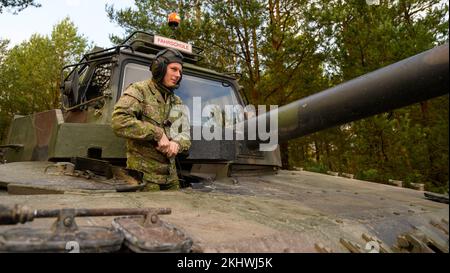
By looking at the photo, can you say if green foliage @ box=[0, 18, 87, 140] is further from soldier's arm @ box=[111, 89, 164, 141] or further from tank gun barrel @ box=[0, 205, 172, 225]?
tank gun barrel @ box=[0, 205, 172, 225]

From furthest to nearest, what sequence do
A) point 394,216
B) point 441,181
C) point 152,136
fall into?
point 441,181
point 152,136
point 394,216

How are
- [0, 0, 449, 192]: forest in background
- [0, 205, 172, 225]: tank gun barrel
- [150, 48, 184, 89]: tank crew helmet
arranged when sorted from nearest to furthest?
[0, 205, 172, 225]: tank gun barrel → [150, 48, 184, 89]: tank crew helmet → [0, 0, 449, 192]: forest in background

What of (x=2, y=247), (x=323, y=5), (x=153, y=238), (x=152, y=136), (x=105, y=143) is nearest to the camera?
(x=2, y=247)

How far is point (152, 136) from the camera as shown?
9.70 ft

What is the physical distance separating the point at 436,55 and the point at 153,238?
135 cm

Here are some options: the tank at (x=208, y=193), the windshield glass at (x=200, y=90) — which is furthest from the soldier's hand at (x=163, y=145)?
the windshield glass at (x=200, y=90)

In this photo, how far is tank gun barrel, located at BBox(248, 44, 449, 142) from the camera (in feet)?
5.52

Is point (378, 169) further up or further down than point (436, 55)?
further down

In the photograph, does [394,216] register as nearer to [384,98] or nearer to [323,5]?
[384,98]

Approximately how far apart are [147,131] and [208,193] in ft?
2.13

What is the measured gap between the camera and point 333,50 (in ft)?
32.2

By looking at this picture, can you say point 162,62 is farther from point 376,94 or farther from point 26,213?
point 26,213

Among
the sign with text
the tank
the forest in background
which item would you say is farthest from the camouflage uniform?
the forest in background
